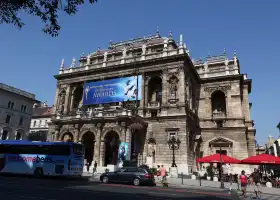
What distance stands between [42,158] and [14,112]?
3474 centimetres

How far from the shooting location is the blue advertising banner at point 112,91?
36406 millimetres

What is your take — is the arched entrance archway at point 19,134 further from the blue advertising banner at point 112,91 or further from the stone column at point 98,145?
the stone column at point 98,145

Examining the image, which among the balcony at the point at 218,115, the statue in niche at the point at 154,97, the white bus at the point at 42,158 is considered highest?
the statue in niche at the point at 154,97

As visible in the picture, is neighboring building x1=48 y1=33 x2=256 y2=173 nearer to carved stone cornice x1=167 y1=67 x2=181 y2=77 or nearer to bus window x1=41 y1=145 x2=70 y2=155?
carved stone cornice x1=167 y1=67 x2=181 y2=77

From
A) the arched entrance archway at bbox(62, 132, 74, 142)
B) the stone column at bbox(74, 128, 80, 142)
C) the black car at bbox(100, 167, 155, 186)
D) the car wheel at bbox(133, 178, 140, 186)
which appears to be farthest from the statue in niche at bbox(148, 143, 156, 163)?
the car wheel at bbox(133, 178, 140, 186)

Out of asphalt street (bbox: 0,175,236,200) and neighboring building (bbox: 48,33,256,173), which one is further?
neighboring building (bbox: 48,33,256,173)

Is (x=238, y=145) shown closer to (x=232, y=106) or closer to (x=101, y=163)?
(x=232, y=106)

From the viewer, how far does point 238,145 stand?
3725 centimetres

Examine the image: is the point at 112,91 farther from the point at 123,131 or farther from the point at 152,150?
the point at 152,150

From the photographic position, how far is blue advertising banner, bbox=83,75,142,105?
3641 centimetres

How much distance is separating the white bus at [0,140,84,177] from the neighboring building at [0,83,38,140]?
96.1 ft

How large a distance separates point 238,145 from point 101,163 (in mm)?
21238

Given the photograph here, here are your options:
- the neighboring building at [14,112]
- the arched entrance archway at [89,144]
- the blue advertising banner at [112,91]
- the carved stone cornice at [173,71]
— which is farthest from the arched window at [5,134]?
the carved stone cornice at [173,71]

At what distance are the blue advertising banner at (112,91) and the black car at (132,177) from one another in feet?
54.3
